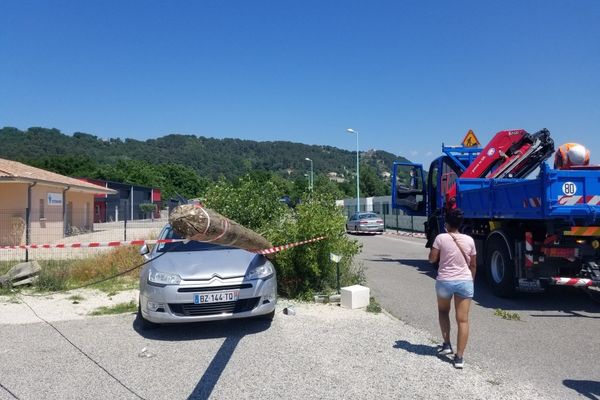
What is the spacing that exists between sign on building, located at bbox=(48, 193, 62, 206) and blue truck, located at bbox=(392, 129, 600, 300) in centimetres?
2008

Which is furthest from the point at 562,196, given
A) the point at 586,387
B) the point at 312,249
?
the point at 312,249

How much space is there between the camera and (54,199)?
24984 mm

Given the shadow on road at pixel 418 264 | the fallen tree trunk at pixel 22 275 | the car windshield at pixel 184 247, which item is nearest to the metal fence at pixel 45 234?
the fallen tree trunk at pixel 22 275

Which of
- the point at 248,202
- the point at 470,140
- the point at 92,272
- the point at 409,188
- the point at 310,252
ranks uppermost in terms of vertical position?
the point at 470,140

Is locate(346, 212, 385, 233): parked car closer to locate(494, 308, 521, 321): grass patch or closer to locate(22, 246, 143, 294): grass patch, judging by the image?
locate(22, 246, 143, 294): grass patch

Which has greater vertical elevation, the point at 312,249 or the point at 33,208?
Result: the point at 33,208

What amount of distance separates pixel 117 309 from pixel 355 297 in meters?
3.79

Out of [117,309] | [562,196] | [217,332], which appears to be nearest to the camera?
[217,332]

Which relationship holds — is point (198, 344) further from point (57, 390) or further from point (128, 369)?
point (57, 390)

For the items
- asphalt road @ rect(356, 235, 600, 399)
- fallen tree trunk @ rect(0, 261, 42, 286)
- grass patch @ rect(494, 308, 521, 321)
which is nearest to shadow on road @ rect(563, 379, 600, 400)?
asphalt road @ rect(356, 235, 600, 399)

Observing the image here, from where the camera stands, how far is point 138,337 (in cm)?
627

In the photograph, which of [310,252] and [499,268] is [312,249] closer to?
[310,252]

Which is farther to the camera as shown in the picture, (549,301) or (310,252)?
(549,301)

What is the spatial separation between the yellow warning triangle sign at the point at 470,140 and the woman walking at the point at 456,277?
9.35 meters
